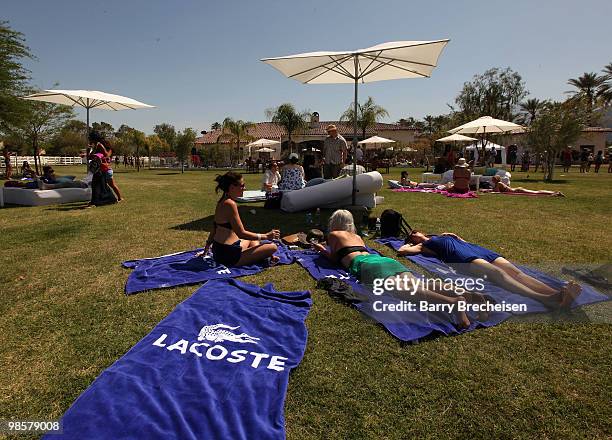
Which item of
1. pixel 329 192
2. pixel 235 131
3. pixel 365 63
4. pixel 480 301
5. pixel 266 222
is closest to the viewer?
pixel 480 301

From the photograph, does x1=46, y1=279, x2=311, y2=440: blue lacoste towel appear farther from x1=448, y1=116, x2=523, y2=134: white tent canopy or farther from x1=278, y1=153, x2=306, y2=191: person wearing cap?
x1=448, y1=116, x2=523, y2=134: white tent canopy

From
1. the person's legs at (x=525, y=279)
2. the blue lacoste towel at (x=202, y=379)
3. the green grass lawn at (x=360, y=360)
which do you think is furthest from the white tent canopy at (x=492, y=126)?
the blue lacoste towel at (x=202, y=379)

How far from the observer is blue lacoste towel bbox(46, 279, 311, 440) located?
2021mm

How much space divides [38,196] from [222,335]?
32.9 ft

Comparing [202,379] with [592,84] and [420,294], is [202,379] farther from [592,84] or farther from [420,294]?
[592,84]

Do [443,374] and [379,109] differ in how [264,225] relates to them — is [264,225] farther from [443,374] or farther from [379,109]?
[379,109]

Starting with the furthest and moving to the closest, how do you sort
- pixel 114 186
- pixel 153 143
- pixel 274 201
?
pixel 153 143 → pixel 114 186 → pixel 274 201

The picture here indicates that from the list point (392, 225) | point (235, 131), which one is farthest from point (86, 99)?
point (235, 131)

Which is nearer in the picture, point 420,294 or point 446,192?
point 420,294

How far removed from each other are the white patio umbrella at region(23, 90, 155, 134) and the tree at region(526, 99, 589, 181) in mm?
18631

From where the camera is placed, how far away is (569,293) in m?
3.34

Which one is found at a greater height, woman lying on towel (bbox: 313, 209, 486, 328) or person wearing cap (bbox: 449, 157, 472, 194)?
Answer: person wearing cap (bbox: 449, 157, 472, 194)

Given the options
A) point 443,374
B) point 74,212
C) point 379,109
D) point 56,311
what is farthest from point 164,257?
point 379,109

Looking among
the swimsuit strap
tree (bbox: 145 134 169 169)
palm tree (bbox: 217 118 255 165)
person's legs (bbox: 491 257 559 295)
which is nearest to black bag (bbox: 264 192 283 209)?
the swimsuit strap
